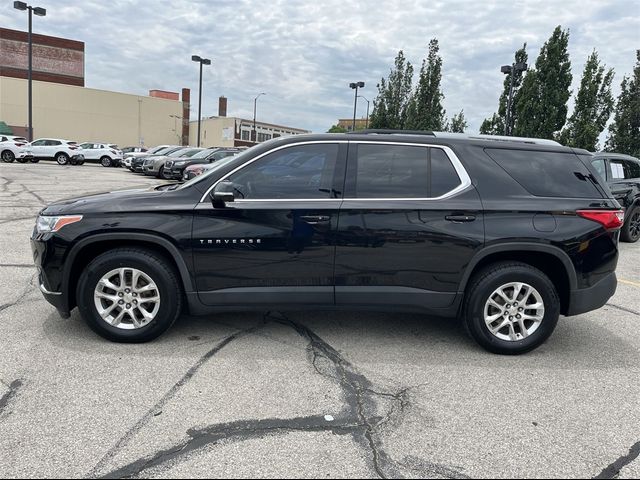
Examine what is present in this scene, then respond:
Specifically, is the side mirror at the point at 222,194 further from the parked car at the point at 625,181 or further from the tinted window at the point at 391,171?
the parked car at the point at 625,181

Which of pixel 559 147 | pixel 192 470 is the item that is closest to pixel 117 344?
pixel 192 470

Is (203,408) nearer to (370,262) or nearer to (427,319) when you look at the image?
(370,262)

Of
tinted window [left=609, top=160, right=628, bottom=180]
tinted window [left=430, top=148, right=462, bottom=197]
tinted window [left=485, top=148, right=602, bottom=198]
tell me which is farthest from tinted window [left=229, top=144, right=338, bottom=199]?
tinted window [left=609, top=160, right=628, bottom=180]

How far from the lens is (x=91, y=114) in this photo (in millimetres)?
57875

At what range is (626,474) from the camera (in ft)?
8.59

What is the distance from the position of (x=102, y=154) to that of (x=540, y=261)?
34.1 metres

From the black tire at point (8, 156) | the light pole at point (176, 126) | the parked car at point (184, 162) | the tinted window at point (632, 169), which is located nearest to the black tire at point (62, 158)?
the black tire at point (8, 156)

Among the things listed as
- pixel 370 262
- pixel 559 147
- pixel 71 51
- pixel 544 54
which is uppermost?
pixel 71 51

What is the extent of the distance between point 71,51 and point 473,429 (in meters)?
72.1

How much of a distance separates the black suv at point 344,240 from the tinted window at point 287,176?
0.5 inches

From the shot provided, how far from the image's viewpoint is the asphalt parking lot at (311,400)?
8.66ft

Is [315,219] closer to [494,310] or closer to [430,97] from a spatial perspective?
[494,310]

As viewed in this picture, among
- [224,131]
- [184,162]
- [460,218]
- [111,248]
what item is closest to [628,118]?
[184,162]

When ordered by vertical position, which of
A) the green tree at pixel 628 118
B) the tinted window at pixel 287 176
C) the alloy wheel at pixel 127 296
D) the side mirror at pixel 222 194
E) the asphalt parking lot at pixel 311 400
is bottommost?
the asphalt parking lot at pixel 311 400
